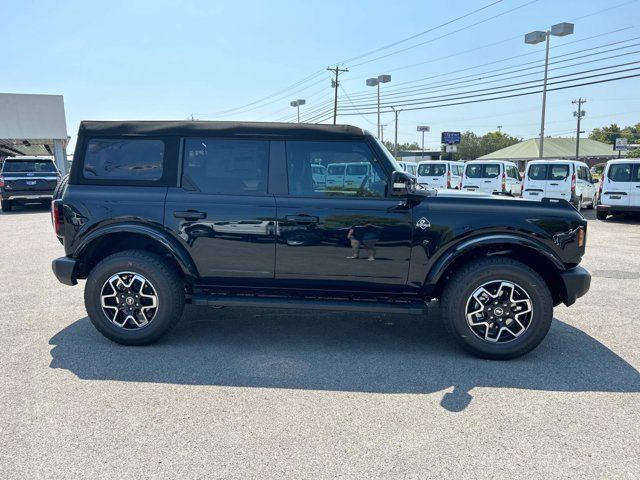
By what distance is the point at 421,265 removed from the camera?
4145 millimetres

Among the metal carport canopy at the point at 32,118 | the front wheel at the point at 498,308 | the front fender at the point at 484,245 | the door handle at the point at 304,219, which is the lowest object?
the front wheel at the point at 498,308

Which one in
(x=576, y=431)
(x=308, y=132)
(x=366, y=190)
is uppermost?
(x=308, y=132)

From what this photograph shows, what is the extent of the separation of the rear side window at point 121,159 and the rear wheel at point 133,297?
0.72 meters

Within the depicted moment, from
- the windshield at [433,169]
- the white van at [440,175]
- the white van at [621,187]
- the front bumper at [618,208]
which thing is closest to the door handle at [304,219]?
the white van at [621,187]

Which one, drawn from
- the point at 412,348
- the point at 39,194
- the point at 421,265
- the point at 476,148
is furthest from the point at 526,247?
the point at 476,148

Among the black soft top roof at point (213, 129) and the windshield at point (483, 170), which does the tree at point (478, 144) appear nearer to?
the windshield at point (483, 170)

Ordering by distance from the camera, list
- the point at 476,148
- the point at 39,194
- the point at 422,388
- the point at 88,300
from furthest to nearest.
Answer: the point at 476,148, the point at 39,194, the point at 88,300, the point at 422,388

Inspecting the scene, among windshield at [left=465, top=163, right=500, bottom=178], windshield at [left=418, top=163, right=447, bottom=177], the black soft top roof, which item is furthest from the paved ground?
windshield at [left=418, top=163, right=447, bottom=177]

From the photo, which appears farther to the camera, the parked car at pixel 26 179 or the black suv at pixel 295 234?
the parked car at pixel 26 179

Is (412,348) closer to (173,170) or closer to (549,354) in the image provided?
(549,354)

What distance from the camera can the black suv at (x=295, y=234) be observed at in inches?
161

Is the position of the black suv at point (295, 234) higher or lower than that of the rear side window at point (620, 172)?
lower

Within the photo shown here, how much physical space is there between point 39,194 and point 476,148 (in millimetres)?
101710

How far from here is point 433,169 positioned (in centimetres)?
2181
